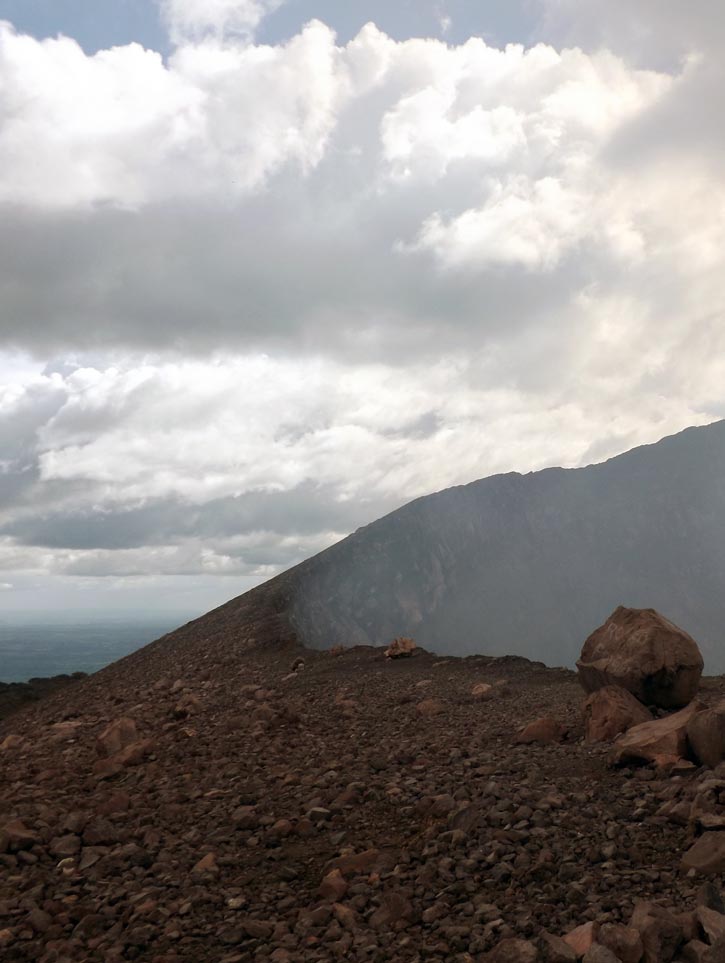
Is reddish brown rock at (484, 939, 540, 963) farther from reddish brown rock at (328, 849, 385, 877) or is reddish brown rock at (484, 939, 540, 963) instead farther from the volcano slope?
reddish brown rock at (328, 849, 385, 877)

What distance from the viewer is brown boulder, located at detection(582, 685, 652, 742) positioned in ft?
45.9

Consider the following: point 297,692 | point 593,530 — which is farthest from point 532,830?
point 593,530

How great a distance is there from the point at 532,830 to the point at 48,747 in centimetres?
1222

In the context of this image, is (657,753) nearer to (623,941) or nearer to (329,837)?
(329,837)

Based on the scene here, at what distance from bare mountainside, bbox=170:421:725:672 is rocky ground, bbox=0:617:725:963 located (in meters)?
73.5

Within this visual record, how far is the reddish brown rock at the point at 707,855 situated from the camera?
26.7ft

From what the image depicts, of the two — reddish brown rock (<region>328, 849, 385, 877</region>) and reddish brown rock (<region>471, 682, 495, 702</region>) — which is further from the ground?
reddish brown rock (<region>471, 682, 495, 702</region>)

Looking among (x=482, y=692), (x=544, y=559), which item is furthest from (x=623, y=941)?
(x=544, y=559)

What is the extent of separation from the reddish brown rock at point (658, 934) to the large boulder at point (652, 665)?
9722mm

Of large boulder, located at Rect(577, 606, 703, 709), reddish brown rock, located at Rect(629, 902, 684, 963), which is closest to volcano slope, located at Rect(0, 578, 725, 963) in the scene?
reddish brown rock, located at Rect(629, 902, 684, 963)

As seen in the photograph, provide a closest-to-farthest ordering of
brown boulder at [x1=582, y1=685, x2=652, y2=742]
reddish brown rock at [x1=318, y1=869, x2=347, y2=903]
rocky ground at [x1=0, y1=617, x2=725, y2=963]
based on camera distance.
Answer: rocky ground at [x1=0, y1=617, x2=725, y2=963] → reddish brown rock at [x1=318, y1=869, x2=347, y2=903] → brown boulder at [x1=582, y1=685, x2=652, y2=742]

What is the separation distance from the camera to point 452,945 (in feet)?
24.1

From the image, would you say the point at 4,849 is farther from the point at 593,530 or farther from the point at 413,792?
the point at 593,530

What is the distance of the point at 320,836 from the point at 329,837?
19 centimetres
